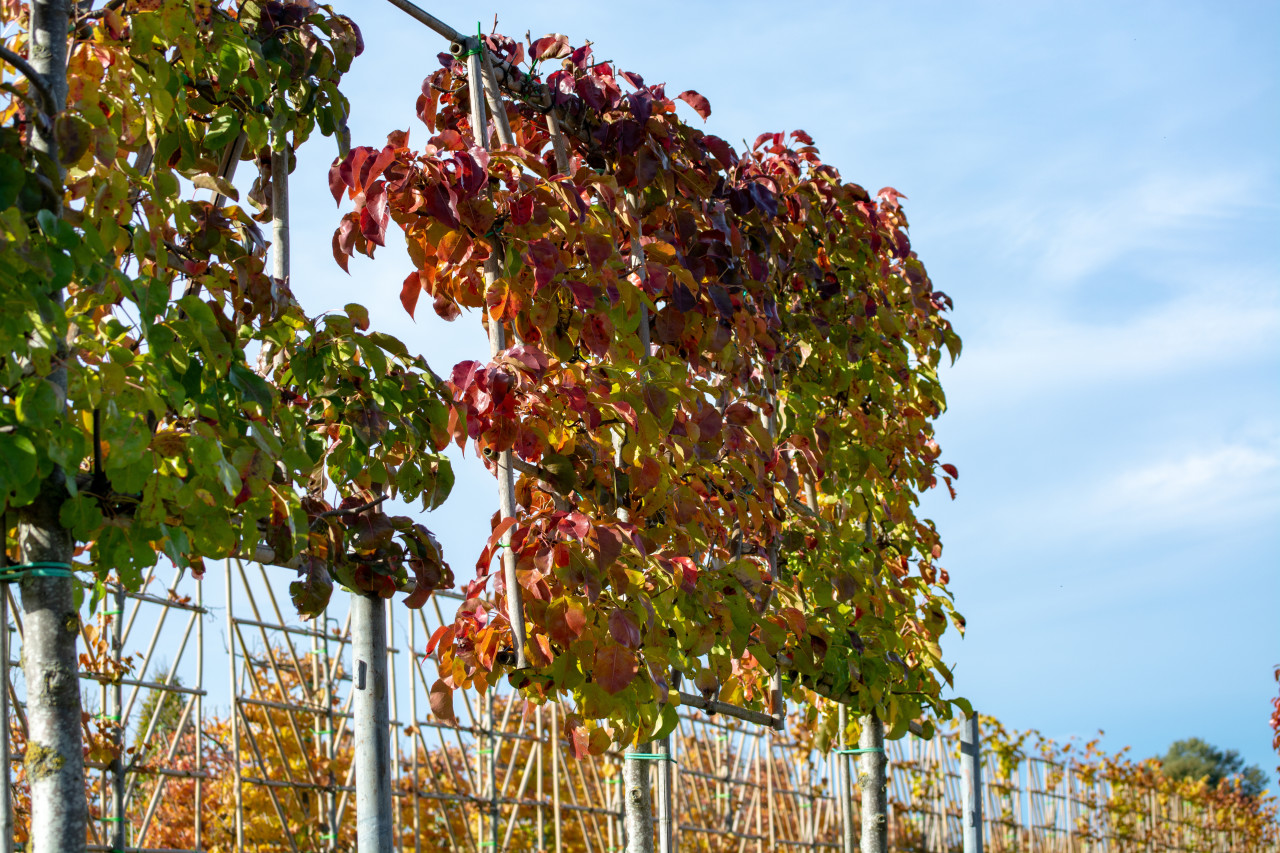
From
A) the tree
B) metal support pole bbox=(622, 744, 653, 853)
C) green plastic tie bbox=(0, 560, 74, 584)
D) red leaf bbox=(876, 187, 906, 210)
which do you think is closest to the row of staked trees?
green plastic tie bbox=(0, 560, 74, 584)

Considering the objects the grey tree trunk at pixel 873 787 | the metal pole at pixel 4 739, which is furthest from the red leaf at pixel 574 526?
the grey tree trunk at pixel 873 787

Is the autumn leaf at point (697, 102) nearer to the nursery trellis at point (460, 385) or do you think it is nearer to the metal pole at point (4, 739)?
the nursery trellis at point (460, 385)

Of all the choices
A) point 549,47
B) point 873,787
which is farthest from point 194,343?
point 873,787

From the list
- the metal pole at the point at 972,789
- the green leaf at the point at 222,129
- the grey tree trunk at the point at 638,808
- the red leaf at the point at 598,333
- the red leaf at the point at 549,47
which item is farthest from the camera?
the metal pole at the point at 972,789

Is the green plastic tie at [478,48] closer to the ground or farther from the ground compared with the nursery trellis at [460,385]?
farther from the ground

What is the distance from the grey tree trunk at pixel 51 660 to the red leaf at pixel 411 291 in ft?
3.15

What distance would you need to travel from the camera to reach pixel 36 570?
1.83 m

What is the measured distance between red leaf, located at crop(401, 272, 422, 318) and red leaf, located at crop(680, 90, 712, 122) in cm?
113

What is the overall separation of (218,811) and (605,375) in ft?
17.3

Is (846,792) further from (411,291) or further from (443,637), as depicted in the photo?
(411,291)

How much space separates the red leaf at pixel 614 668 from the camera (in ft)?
8.08

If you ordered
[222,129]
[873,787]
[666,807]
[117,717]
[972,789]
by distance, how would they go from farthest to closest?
1. [972,789]
2. [117,717]
3. [873,787]
4. [666,807]
5. [222,129]

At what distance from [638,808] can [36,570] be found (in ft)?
5.27

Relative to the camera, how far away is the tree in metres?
33.6
